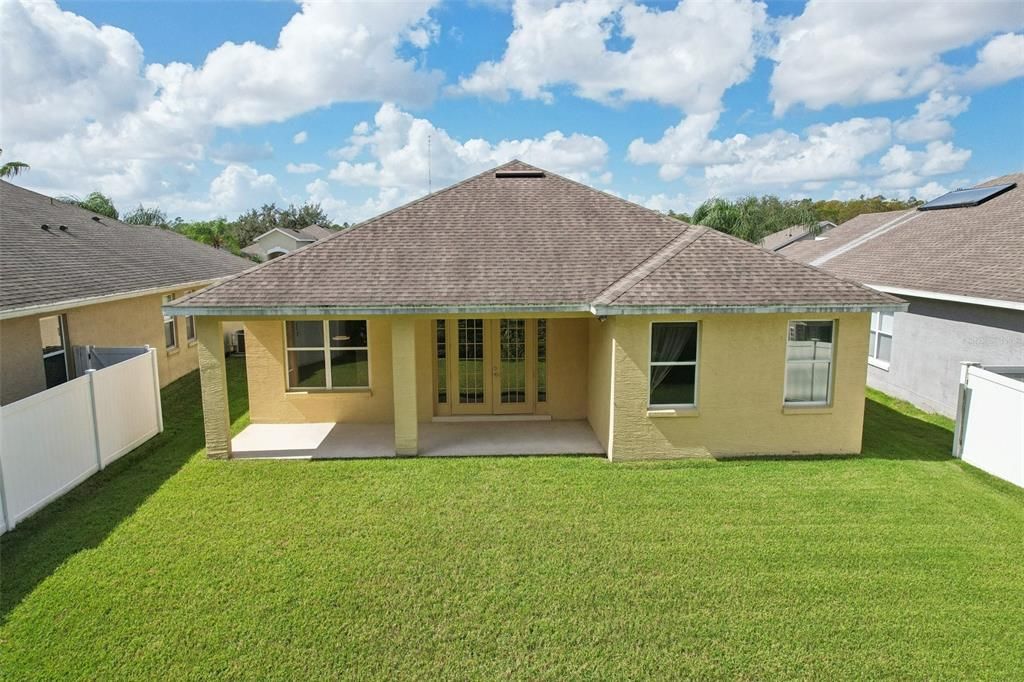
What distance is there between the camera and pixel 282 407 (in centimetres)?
1257

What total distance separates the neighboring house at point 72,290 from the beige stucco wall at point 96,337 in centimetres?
2

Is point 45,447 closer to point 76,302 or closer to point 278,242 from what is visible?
point 76,302

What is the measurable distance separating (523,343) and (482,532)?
18.8ft

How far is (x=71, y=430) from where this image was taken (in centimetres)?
898

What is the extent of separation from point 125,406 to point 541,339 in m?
8.13

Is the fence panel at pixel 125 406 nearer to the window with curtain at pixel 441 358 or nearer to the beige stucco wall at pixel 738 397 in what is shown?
the window with curtain at pixel 441 358

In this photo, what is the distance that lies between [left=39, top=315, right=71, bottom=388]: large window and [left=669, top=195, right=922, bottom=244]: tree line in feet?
105

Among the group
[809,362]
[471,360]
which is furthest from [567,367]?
[809,362]

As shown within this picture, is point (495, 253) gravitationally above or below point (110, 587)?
above

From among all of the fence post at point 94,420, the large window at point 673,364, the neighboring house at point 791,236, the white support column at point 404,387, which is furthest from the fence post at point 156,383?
the neighboring house at point 791,236

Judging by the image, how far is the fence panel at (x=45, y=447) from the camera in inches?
300

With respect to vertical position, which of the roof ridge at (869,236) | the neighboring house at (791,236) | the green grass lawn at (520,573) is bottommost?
the green grass lawn at (520,573)

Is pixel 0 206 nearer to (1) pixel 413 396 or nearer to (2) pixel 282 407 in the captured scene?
(2) pixel 282 407

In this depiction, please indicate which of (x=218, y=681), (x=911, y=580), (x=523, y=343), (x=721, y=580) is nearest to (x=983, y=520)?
(x=911, y=580)
